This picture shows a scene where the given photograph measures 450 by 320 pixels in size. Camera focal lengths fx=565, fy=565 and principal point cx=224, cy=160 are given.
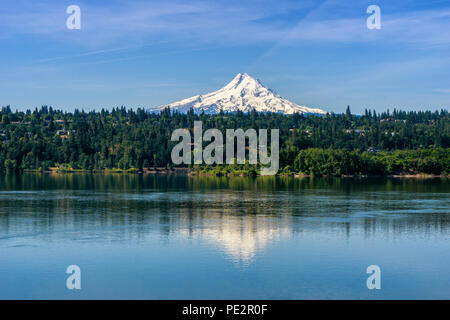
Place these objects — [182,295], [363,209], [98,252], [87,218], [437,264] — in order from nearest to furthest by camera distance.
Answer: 1. [182,295]
2. [437,264]
3. [98,252]
4. [87,218]
5. [363,209]

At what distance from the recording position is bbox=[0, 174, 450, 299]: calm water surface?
30.2 meters

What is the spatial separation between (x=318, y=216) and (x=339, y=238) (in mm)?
14333

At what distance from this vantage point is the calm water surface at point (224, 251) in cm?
3019

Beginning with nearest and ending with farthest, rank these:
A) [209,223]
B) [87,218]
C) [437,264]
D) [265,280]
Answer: [265,280] < [437,264] < [209,223] < [87,218]

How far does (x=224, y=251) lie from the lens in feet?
129

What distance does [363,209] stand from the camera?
6625cm

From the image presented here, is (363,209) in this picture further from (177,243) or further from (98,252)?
(98,252)

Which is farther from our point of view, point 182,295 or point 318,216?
point 318,216

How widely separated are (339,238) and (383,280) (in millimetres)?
12796
